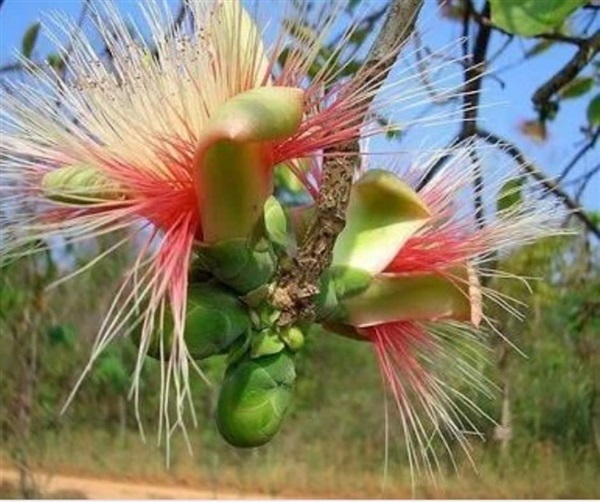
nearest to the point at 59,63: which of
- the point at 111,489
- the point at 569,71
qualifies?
the point at 569,71

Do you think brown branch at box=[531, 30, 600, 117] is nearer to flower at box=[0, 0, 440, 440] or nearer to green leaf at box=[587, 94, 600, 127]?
green leaf at box=[587, 94, 600, 127]

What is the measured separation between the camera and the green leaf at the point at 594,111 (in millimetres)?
1137

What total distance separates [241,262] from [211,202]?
0.07 feet

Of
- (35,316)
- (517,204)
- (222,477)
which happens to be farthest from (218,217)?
(222,477)

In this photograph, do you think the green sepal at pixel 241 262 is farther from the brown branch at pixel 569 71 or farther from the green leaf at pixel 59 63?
the brown branch at pixel 569 71

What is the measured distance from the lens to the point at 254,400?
415 mm

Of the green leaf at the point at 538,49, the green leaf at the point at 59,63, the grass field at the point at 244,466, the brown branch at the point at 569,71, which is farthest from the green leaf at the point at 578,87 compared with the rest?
the grass field at the point at 244,466

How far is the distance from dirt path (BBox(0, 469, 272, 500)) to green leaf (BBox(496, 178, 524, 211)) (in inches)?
161

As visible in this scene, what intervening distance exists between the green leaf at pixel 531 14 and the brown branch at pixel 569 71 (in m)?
0.29

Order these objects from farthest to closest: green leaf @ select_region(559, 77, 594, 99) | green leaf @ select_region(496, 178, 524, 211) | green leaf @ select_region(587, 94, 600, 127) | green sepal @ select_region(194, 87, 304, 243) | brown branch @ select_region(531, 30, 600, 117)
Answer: green leaf @ select_region(559, 77, 594, 99), green leaf @ select_region(587, 94, 600, 127), brown branch @ select_region(531, 30, 600, 117), green leaf @ select_region(496, 178, 524, 211), green sepal @ select_region(194, 87, 304, 243)

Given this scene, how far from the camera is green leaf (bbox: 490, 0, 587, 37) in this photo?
537 mm

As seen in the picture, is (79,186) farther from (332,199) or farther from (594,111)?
(594,111)

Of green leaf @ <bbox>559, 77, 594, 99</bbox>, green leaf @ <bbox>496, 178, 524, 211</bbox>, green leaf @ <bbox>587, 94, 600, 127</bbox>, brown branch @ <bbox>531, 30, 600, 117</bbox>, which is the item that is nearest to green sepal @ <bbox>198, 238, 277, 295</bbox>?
green leaf @ <bbox>496, 178, 524, 211</bbox>

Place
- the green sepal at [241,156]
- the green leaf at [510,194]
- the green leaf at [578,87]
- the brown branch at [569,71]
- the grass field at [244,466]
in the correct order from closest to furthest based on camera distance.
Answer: the green sepal at [241,156], the green leaf at [510,194], the brown branch at [569,71], the green leaf at [578,87], the grass field at [244,466]
